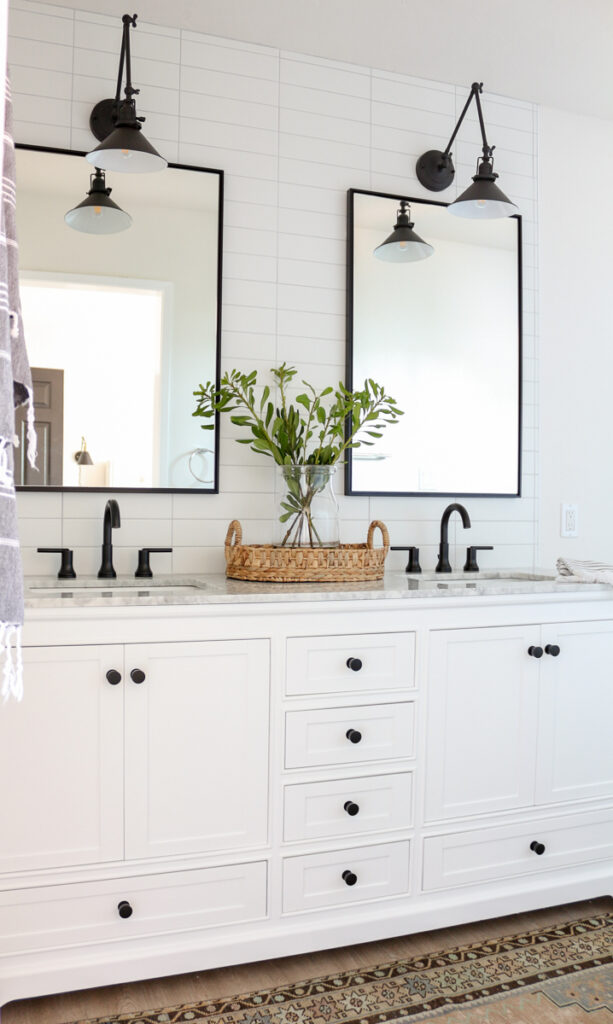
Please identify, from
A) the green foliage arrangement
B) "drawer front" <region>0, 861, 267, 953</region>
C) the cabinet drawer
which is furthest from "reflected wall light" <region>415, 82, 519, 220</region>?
"drawer front" <region>0, 861, 267, 953</region>

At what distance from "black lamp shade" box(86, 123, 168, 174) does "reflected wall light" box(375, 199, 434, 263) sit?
2.66 feet

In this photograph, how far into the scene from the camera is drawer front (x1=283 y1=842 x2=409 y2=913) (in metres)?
2.01

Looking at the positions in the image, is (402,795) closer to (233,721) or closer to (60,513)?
(233,721)

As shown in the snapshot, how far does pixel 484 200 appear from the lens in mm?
2363

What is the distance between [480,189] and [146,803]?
1.84m

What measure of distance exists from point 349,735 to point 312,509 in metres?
0.66

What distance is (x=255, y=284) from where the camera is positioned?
100 inches

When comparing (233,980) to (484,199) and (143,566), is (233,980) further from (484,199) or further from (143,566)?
(484,199)

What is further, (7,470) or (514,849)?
(514,849)

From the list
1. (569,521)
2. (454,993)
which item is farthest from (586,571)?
(454,993)

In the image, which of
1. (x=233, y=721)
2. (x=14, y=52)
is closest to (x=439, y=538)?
(x=233, y=721)

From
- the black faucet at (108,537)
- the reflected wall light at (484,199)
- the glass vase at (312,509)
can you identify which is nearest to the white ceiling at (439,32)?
the reflected wall light at (484,199)

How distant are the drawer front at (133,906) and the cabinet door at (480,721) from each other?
0.52 m

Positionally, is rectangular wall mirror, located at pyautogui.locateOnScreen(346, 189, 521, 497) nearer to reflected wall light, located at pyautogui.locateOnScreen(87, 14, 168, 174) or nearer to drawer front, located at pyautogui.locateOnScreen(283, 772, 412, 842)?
reflected wall light, located at pyautogui.locateOnScreen(87, 14, 168, 174)
